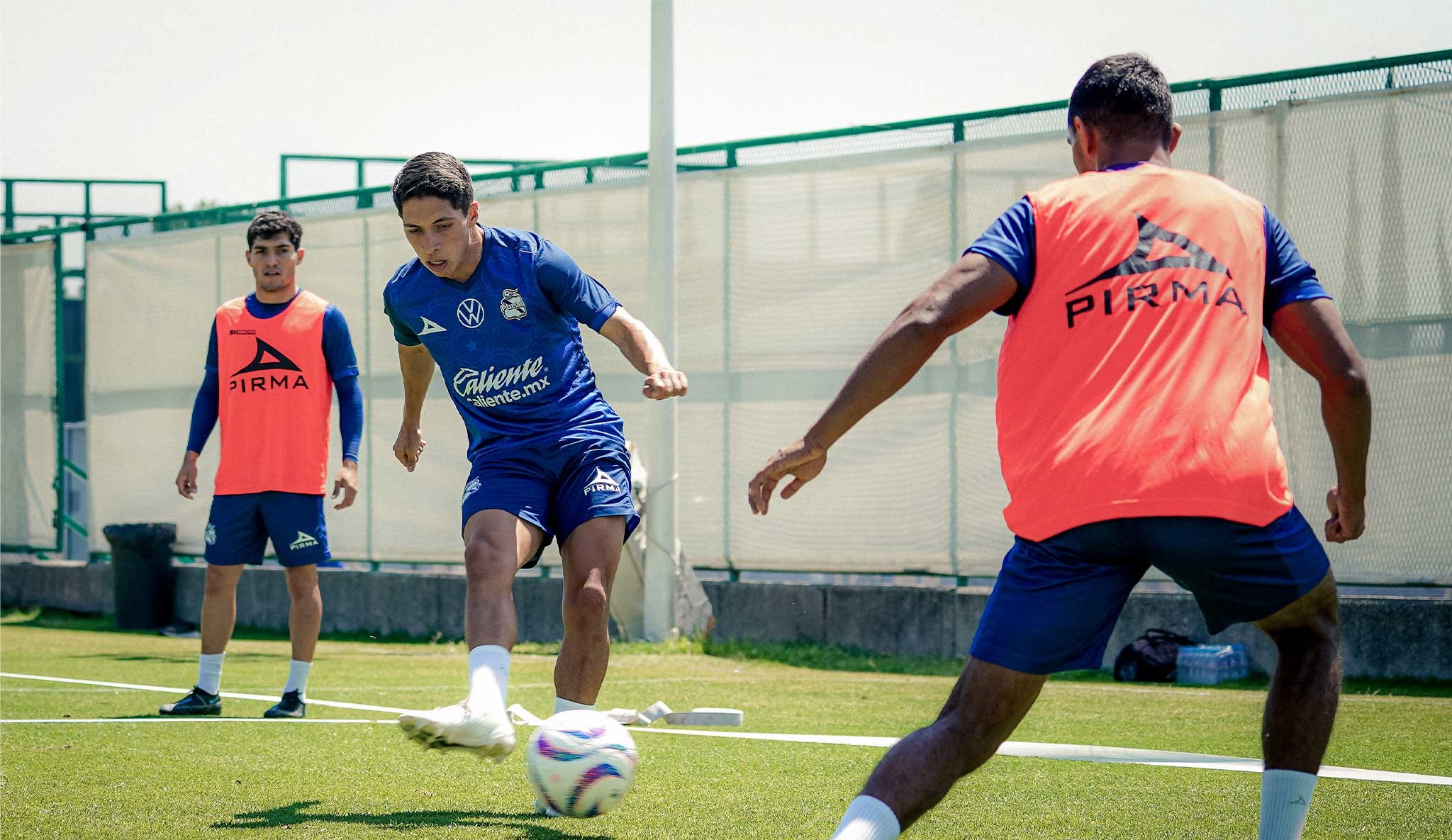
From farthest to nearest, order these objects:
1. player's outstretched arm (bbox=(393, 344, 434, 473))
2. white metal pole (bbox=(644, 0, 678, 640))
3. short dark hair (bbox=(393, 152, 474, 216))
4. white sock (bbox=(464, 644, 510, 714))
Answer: white metal pole (bbox=(644, 0, 678, 640)), player's outstretched arm (bbox=(393, 344, 434, 473)), short dark hair (bbox=(393, 152, 474, 216)), white sock (bbox=(464, 644, 510, 714))

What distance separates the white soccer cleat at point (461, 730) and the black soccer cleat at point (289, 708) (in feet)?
11.9

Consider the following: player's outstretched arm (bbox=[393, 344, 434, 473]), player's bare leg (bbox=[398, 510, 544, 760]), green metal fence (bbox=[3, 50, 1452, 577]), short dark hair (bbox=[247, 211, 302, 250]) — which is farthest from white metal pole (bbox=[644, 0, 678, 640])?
player's bare leg (bbox=[398, 510, 544, 760])

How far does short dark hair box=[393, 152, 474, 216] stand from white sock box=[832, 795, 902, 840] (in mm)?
2471

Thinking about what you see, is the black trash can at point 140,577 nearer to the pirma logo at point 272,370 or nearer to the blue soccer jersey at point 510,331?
the pirma logo at point 272,370

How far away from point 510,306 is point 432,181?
487 millimetres

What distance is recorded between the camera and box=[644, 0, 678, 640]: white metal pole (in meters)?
11.4

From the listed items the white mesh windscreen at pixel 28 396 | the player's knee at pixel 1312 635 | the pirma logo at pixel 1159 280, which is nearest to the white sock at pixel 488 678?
the pirma logo at pixel 1159 280

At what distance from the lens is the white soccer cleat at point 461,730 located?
3801mm

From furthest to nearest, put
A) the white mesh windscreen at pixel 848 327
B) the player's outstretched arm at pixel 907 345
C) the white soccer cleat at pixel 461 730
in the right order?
the white mesh windscreen at pixel 848 327 → the white soccer cleat at pixel 461 730 → the player's outstretched arm at pixel 907 345

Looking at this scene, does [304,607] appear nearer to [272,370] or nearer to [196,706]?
[196,706]

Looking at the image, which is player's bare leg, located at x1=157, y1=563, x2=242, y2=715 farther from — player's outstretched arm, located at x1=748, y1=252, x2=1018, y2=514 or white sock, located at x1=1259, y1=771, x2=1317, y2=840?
white sock, located at x1=1259, y1=771, x2=1317, y2=840

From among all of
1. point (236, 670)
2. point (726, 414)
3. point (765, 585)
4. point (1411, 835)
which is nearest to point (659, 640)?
point (765, 585)

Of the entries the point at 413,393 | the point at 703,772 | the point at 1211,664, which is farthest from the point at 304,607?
the point at 1211,664

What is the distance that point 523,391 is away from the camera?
15.9 ft
